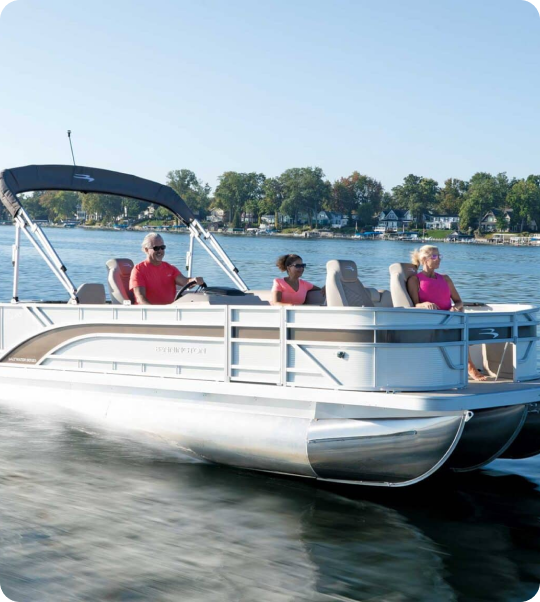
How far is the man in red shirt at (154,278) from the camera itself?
7625 mm

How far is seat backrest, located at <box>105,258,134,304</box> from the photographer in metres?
8.05

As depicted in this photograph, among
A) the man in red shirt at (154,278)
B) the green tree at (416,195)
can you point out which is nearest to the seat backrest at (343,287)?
the man in red shirt at (154,278)

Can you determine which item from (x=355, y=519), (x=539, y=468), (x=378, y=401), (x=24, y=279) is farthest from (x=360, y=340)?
(x=24, y=279)

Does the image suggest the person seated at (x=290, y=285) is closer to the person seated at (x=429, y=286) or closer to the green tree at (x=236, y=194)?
the person seated at (x=429, y=286)

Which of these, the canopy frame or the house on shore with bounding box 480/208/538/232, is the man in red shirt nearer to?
the canopy frame

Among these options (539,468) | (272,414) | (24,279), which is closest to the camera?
(272,414)

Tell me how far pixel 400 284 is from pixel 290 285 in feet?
2.93

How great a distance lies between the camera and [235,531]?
6051 mm

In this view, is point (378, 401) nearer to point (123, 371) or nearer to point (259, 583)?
point (259, 583)

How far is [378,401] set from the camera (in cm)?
604

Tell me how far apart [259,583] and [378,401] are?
4.94 ft

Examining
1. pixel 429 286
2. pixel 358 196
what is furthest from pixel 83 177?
pixel 358 196

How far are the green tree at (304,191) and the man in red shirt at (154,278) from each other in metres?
139

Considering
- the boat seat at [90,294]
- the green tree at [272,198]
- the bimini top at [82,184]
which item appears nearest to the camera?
the boat seat at [90,294]
